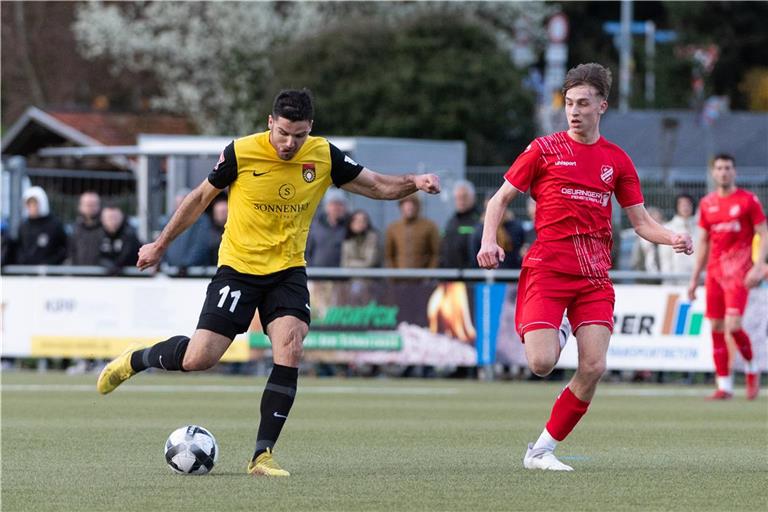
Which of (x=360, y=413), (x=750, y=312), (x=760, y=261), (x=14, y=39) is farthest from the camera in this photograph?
(x=14, y=39)

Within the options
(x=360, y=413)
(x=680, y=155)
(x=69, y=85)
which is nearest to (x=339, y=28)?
(x=680, y=155)

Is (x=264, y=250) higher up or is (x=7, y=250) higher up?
(x=264, y=250)

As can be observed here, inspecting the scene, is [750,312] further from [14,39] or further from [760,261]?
[14,39]

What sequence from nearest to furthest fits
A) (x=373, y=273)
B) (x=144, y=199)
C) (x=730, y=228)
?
(x=730, y=228)
(x=373, y=273)
(x=144, y=199)

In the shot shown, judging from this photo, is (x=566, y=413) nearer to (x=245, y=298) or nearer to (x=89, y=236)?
(x=245, y=298)

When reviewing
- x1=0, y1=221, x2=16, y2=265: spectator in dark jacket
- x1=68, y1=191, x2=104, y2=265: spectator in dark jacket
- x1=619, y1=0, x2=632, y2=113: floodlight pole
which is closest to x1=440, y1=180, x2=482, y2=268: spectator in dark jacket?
x1=68, y1=191, x2=104, y2=265: spectator in dark jacket

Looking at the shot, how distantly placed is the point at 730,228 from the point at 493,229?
→ 781 cm

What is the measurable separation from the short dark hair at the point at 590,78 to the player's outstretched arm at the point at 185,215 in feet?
7.08

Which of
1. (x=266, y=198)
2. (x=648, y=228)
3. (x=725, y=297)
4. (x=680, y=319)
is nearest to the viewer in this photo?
(x=266, y=198)

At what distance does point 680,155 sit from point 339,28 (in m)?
11.9

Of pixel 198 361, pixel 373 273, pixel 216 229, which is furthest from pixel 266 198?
pixel 216 229

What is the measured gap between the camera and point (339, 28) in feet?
140

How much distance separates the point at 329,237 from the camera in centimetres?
2178

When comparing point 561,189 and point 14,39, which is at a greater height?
point 14,39
